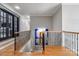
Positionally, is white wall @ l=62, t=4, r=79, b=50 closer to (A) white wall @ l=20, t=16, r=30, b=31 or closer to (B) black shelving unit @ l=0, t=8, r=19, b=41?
(B) black shelving unit @ l=0, t=8, r=19, b=41

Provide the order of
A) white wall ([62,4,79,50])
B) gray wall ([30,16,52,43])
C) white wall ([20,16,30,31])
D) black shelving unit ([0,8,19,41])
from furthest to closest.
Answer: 1. white wall ([20,16,30,31])
2. gray wall ([30,16,52,43])
3. black shelving unit ([0,8,19,41])
4. white wall ([62,4,79,50])

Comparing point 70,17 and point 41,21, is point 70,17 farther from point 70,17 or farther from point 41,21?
point 41,21

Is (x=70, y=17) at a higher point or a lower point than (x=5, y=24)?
higher

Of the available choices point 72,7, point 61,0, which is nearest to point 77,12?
point 72,7

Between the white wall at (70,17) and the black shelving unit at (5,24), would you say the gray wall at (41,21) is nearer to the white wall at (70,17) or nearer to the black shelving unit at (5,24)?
the black shelving unit at (5,24)

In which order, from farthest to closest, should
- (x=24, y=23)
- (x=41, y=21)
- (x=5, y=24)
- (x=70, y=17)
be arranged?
(x=24, y=23) < (x=41, y=21) < (x=5, y=24) < (x=70, y=17)

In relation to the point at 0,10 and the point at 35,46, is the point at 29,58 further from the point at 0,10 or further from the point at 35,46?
the point at 35,46

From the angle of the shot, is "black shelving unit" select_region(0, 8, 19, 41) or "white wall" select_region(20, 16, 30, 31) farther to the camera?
"white wall" select_region(20, 16, 30, 31)

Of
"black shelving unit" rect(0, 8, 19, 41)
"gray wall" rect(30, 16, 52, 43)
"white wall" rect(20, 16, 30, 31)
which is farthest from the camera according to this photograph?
"white wall" rect(20, 16, 30, 31)

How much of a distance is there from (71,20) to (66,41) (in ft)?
3.92

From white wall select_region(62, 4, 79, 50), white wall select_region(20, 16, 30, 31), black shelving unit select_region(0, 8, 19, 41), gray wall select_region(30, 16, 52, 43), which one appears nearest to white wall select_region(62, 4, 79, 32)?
white wall select_region(62, 4, 79, 50)

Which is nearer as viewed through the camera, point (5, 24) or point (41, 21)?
point (5, 24)

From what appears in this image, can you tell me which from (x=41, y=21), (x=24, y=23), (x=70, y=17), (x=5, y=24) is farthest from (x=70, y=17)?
(x=24, y=23)

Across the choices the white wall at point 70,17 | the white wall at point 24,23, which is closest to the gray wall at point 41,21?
the white wall at point 24,23
